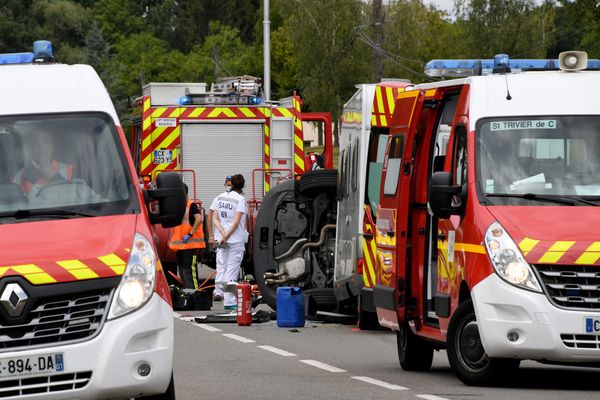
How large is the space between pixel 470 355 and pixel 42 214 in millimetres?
4141

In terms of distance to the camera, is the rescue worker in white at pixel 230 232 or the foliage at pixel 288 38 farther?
the foliage at pixel 288 38

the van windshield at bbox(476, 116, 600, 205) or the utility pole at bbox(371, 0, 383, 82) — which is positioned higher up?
the utility pole at bbox(371, 0, 383, 82)

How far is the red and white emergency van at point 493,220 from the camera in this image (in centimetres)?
1212

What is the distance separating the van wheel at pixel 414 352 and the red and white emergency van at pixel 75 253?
178 inches

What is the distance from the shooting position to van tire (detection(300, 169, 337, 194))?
21.7 meters

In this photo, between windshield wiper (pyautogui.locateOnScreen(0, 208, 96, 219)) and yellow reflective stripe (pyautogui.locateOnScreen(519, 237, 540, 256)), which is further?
yellow reflective stripe (pyautogui.locateOnScreen(519, 237, 540, 256))

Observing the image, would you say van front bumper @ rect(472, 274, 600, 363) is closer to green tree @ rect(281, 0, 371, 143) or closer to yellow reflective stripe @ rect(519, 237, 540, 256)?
yellow reflective stripe @ rect(519, 237, 540, 256)

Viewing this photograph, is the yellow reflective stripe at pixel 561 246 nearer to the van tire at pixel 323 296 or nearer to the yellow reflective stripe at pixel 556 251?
the yellow reflective stripe at pixel 556 251

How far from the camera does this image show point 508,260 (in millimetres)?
12195

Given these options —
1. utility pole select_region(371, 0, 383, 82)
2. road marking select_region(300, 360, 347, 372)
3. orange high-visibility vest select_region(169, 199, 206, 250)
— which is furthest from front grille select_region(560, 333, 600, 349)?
utility pole select_region(371, 0, 383, 82)

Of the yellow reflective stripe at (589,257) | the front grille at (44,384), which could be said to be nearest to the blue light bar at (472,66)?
the yellow reflective stripe at (589,257)

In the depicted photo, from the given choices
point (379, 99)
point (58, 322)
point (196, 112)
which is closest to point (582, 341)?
point (58, 322)

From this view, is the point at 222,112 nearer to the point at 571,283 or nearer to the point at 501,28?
the point at 571,283

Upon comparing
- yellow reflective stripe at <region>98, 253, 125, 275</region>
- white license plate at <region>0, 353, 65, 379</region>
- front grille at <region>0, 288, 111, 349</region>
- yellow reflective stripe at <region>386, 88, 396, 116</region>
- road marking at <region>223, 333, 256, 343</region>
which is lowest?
road marking at <region>223, 333, 256, 343</region>
